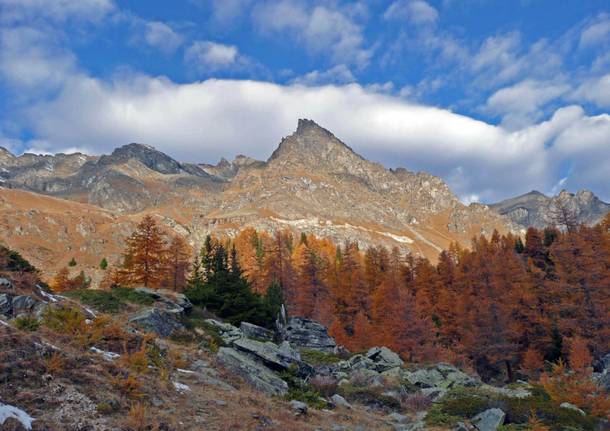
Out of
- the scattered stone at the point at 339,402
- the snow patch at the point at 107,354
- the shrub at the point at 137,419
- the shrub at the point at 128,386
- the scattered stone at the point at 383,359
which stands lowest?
the scattered stone at the point at 383,359

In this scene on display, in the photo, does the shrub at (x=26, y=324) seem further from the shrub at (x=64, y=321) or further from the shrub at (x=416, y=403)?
the shrub at (x=416, y=403)

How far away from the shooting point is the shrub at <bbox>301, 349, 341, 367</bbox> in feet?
106

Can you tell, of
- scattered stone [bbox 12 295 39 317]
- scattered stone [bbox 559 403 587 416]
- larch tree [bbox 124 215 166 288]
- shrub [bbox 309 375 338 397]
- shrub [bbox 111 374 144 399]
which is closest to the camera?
shrub [bbox 111 374 144 399]

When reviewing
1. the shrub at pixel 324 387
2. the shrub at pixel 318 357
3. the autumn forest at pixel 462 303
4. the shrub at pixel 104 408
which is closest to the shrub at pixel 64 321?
the shrub at pixel 104 408

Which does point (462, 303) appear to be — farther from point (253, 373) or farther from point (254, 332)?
point (253, 373)

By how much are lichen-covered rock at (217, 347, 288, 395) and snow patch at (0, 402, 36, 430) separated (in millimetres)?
8714

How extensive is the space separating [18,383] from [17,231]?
180861 millimetres

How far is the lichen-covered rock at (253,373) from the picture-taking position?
55.1 feet

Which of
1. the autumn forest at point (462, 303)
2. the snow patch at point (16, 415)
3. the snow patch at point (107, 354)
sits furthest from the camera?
the autumn forest at point (462, 303)

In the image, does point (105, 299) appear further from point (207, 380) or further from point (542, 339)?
point (542, 339)

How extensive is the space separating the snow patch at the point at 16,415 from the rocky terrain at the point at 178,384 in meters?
0.03

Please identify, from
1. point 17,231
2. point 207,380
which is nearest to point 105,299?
point 207,380

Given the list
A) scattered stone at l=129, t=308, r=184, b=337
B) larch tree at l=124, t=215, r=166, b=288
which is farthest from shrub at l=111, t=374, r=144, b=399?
larch tree at l=124, t=215, r=166, b=288

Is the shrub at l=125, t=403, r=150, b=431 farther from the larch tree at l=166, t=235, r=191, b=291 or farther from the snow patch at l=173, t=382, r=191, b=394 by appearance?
the larch tree at l=166, t=235, r=191, b=291
